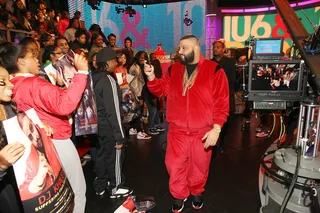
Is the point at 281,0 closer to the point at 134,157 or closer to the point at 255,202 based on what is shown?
the point at 255,202

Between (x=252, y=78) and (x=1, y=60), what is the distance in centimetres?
171

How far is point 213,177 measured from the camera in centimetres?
276

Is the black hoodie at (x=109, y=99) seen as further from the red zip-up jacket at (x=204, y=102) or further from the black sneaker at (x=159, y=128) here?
the black sneaker at (x=159, y=128)

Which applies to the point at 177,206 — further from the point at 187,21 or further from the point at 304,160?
the point at 187,21

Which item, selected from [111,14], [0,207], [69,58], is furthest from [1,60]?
[111,14]

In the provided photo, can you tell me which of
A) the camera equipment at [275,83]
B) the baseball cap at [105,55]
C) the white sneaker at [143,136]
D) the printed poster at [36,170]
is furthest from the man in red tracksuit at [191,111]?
the white sneaker at [143,136]

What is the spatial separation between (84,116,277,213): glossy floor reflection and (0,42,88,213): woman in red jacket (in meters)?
1.08

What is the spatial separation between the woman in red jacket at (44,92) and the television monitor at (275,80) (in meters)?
1.23

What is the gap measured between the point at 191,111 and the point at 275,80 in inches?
27.2

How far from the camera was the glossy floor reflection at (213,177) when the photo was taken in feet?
7.34

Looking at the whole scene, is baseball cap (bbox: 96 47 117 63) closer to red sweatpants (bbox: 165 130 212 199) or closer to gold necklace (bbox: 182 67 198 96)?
gold necklace (bbox: 182 67 198 96)

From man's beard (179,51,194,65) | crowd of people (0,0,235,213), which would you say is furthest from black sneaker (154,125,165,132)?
man's beard (179,51,194,65)

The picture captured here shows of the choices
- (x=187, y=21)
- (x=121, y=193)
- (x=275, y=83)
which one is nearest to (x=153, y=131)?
(x=121, y=193)

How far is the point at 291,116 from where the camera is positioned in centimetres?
302
